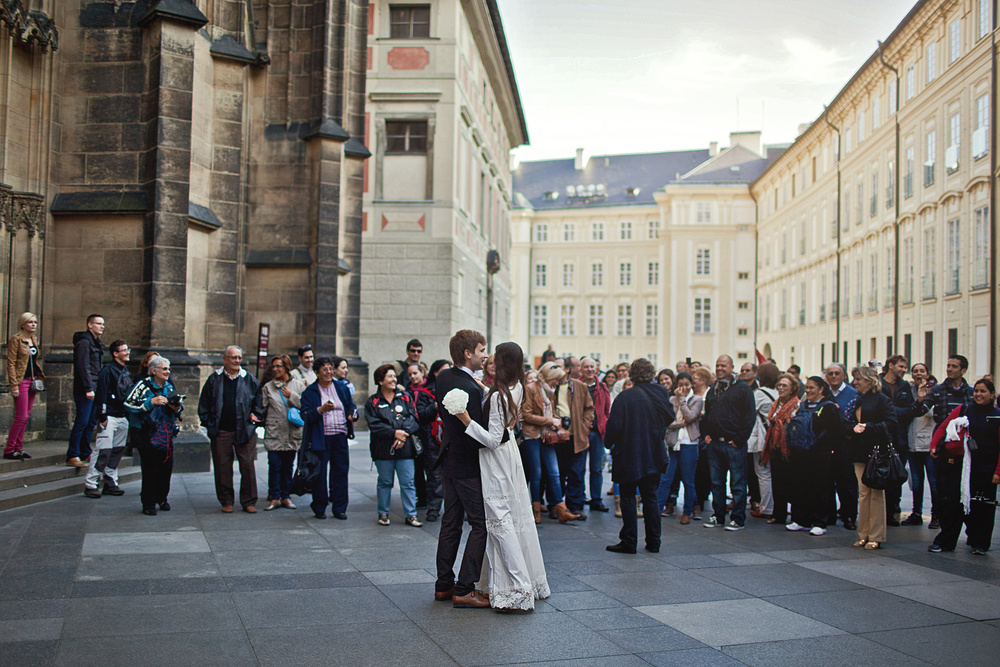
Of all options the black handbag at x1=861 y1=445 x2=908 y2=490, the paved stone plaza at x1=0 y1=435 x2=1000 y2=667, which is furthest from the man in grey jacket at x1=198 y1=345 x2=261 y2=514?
the black handbag at x1=861 y1=445 x2=908 y2=490

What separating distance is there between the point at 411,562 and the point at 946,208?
91.9 feet

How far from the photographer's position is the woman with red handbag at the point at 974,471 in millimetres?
8414

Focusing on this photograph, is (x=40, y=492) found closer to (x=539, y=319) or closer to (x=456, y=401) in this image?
(x=456, y=401)

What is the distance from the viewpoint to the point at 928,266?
31.8 m

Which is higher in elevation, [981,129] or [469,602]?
[981,129]

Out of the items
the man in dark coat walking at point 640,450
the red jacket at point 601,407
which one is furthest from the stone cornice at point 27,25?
the man in dark coat walking at point 640,450

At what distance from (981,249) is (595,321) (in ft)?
167

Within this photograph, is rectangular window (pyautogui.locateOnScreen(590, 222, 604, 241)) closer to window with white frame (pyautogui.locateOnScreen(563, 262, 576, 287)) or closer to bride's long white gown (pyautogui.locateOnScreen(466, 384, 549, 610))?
window with white frame (pyautogui.locateOnScreen(563, 262, 576, 287))

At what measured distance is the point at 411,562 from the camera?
7.56 m

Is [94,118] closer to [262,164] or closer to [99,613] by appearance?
[262,164]

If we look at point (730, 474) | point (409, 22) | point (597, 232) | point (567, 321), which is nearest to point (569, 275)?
point (567, 321)

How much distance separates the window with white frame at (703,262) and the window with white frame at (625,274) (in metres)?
7.02

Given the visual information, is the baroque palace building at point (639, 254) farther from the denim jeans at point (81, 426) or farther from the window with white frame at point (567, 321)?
the denim jeans at point (81, 426)

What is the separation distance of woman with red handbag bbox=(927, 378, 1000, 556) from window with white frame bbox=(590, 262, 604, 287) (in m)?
69.2
